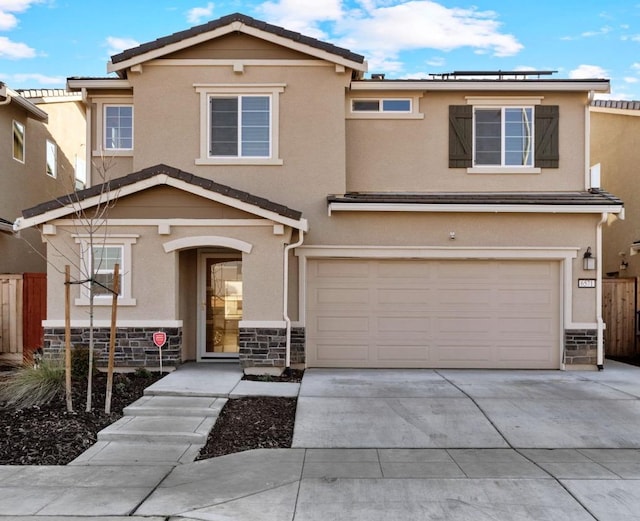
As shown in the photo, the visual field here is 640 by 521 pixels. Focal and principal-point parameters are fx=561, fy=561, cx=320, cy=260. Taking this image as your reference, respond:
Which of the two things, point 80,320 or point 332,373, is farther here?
point 332,373

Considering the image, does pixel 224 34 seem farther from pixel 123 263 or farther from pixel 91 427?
pixel 91 427

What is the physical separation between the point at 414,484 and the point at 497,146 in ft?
27.9

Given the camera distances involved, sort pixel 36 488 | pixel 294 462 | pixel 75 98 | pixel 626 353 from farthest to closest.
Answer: pixel 75 98 → pixel 626 353 → pixel 294 462 → pixel 36 488

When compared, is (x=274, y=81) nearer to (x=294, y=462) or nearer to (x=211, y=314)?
(x=211, y=314)

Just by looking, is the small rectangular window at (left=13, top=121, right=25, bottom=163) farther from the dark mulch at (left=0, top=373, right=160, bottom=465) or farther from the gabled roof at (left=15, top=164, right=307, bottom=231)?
the dark mulch at (left=0, top=373, right=160, bottom=465)

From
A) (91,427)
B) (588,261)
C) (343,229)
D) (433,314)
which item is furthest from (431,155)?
(91,427)

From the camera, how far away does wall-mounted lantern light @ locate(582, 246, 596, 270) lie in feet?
36.6

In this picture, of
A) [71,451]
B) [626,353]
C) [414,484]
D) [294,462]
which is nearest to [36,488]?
[71,451]

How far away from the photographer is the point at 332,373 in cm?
1063

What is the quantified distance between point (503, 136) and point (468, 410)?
256 inches

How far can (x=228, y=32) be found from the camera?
1131cm

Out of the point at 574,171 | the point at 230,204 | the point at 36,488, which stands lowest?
the point at 36,488

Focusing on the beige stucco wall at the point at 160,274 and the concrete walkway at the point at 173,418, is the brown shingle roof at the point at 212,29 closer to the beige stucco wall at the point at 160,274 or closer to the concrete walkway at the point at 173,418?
the beige stucco wall at the point at 160,274

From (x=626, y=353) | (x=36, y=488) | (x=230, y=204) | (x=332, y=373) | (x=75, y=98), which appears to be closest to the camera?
(x=36, y=488)
